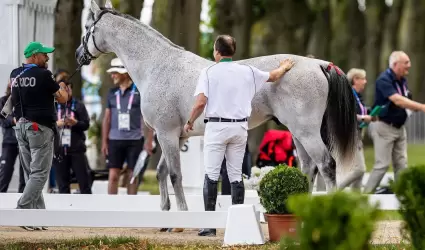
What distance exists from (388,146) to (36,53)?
602 cm

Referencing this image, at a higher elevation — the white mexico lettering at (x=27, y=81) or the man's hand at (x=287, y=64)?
the man's hand at (x=287, y=64)

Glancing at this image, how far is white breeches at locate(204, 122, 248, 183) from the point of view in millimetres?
10477

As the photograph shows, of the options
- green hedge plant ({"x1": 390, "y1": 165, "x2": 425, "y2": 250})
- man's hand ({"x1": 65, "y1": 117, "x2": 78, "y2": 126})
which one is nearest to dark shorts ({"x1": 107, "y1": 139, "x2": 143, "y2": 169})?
man's hand ({"x1": 65, "y1": 117, "x2": 78, "y2": 126})

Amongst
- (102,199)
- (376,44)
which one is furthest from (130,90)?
(376,44)

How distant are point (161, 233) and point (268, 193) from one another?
178 centimetres

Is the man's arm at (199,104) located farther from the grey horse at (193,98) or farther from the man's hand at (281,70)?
the grey horse at (193,98)

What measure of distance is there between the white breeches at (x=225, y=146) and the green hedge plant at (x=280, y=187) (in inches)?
16.5

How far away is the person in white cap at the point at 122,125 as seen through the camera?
49.4 feet

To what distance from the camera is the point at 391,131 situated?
15.3 metres

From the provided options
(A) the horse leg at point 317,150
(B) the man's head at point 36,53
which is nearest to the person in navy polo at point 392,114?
(A) the horse leg at point 317,150

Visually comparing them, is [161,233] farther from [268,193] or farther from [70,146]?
[70,146]

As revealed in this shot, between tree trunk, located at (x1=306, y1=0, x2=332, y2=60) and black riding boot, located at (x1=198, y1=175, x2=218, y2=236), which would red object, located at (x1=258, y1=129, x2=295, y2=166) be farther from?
tree trunk, located at (x1=306, y1=0, x2=332, y2=60)

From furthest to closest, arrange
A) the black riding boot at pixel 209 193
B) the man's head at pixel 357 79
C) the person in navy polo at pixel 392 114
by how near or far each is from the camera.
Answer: the man's head at pixel 357 79 → the person in navy polo at pixel 392 114 → the black riding boot at pixel 209 193

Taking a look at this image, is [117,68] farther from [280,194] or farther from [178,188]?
[280,194]
